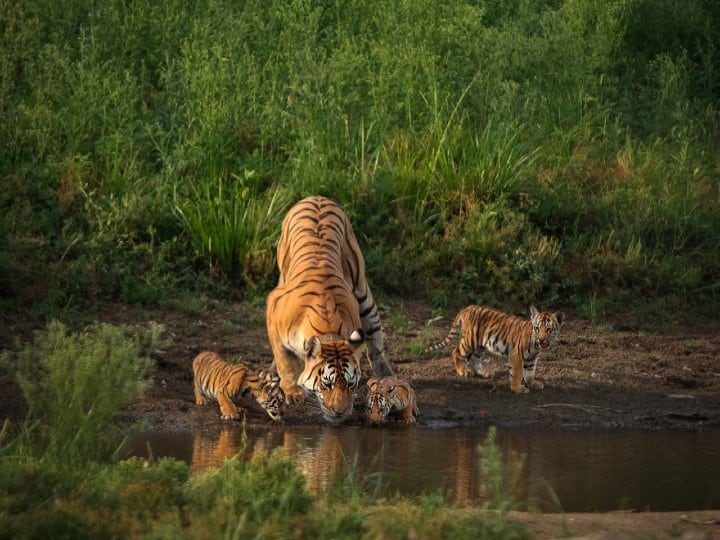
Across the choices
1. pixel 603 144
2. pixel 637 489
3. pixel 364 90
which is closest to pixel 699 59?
pixel 603 144

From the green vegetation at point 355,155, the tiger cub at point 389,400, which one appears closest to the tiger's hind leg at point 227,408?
the tiger cub at point 389,400

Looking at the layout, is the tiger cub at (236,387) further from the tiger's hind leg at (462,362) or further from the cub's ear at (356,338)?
the tiger's hind leg at (462,362)

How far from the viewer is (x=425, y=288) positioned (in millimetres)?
12477

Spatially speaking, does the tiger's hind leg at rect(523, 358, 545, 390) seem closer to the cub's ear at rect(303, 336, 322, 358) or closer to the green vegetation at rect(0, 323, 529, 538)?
the cub's ear at rect(303, 336, 322, 358)

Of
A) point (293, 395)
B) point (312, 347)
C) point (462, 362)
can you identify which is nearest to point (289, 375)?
point (293, 395)

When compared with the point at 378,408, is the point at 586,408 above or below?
below

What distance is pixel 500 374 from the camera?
10703 millimetres

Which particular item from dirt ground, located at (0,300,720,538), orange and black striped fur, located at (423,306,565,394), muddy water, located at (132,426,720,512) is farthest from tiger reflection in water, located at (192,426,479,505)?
orange and black striped fur, located at (423,306,565,394)

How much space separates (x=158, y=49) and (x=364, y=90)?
2.27 meters

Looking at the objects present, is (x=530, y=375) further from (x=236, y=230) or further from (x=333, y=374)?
(x=236, y=230)

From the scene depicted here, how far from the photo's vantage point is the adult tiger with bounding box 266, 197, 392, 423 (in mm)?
8984

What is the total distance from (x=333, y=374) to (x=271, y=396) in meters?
0.51

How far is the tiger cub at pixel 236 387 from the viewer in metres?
9.21

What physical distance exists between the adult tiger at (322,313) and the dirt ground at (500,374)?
0.36 meters
